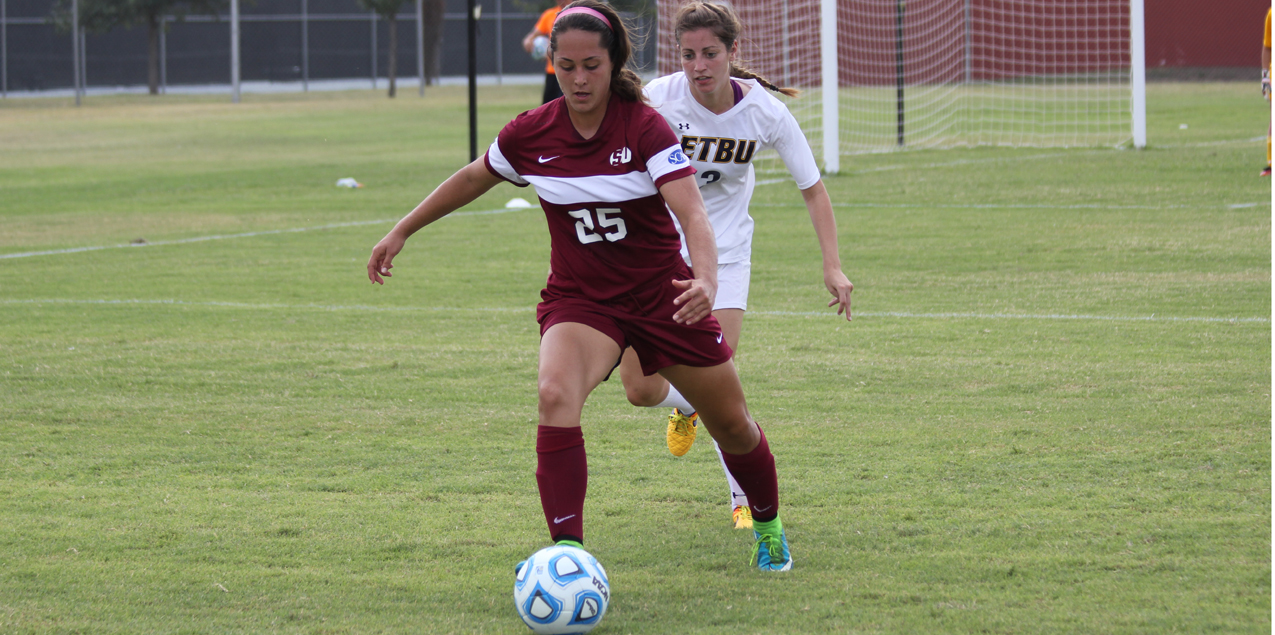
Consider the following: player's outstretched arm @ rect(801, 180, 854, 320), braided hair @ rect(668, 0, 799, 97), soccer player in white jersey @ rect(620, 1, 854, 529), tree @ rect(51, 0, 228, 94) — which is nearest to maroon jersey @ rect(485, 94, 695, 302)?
player's outstretched arm @ rect(801, 180, 854, 320)

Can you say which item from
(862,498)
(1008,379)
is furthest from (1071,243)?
(862,498)

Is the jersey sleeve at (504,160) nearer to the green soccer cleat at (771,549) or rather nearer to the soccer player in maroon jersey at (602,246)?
the soccer player in maroon jersey at (602,246)

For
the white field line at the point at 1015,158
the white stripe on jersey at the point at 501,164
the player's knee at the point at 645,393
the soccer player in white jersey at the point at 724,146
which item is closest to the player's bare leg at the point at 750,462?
the soccer player in white jersey at the point at 724,146

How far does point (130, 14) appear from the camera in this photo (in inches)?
1630

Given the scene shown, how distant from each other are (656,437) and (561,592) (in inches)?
87.0

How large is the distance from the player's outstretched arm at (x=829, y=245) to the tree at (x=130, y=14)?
4063 centimetres

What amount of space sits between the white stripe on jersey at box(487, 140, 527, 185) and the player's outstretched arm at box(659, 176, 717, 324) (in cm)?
49

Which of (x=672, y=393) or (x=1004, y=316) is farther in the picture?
(x=1004, y=316)

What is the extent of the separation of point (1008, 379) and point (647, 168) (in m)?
3.29

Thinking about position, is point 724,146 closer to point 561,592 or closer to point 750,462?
point 750,462

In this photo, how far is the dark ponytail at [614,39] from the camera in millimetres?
3623

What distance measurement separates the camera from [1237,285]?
870 centimetres

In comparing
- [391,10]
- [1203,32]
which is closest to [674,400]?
[1203,32]

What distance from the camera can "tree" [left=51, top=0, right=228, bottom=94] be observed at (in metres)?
40.8
